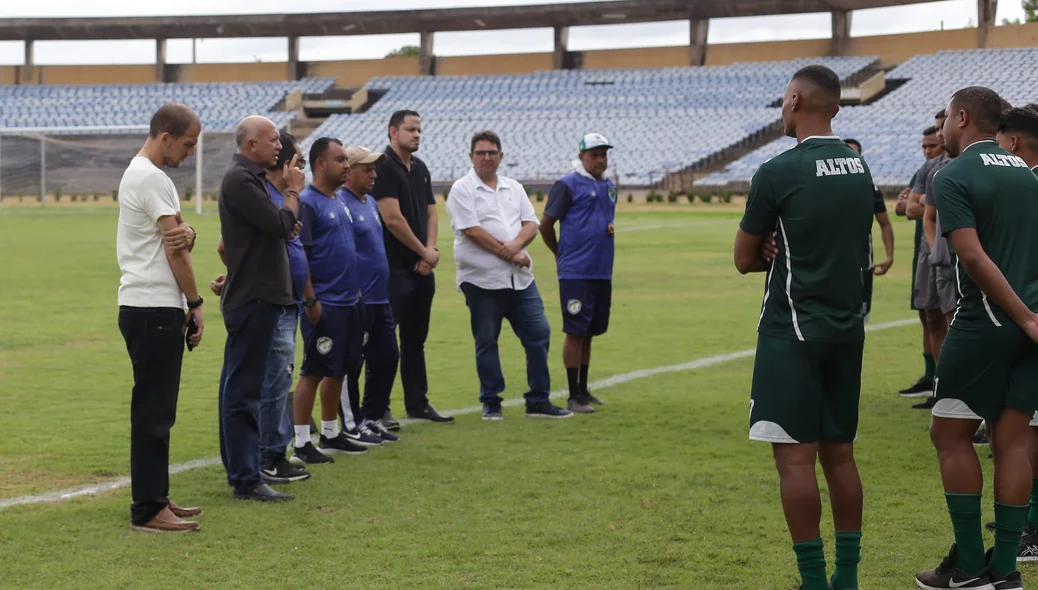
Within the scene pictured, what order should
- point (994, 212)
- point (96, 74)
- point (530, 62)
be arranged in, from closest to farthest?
point (994, 212)
point (530, 62)
point (96, 74)

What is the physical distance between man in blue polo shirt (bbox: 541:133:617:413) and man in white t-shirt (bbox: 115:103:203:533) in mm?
3694

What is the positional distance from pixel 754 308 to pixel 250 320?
10005 millimetres

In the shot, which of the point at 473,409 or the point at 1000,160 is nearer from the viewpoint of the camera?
the point at 1000,160

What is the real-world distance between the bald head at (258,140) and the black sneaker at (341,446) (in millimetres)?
2072

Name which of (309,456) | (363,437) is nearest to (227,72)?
(363,437)

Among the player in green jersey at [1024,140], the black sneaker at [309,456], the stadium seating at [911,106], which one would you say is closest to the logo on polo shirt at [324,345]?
the black sneaker at [309,456]

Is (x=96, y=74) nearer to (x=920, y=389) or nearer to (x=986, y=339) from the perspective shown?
(x=920, y=389)

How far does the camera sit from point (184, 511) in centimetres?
588

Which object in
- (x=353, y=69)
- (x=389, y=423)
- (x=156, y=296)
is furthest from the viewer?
(x=353, y=69)

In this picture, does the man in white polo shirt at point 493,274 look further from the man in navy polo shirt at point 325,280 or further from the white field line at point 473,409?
the man in navy polo shirt at point 325,280

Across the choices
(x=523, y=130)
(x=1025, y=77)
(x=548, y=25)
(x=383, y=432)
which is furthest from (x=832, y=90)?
(x=548, y=25)

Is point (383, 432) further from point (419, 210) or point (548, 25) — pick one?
point (548, 25)

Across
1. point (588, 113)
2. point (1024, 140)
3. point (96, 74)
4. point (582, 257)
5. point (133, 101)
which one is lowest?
point (582, 257)

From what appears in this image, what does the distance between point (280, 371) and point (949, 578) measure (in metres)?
3.54
